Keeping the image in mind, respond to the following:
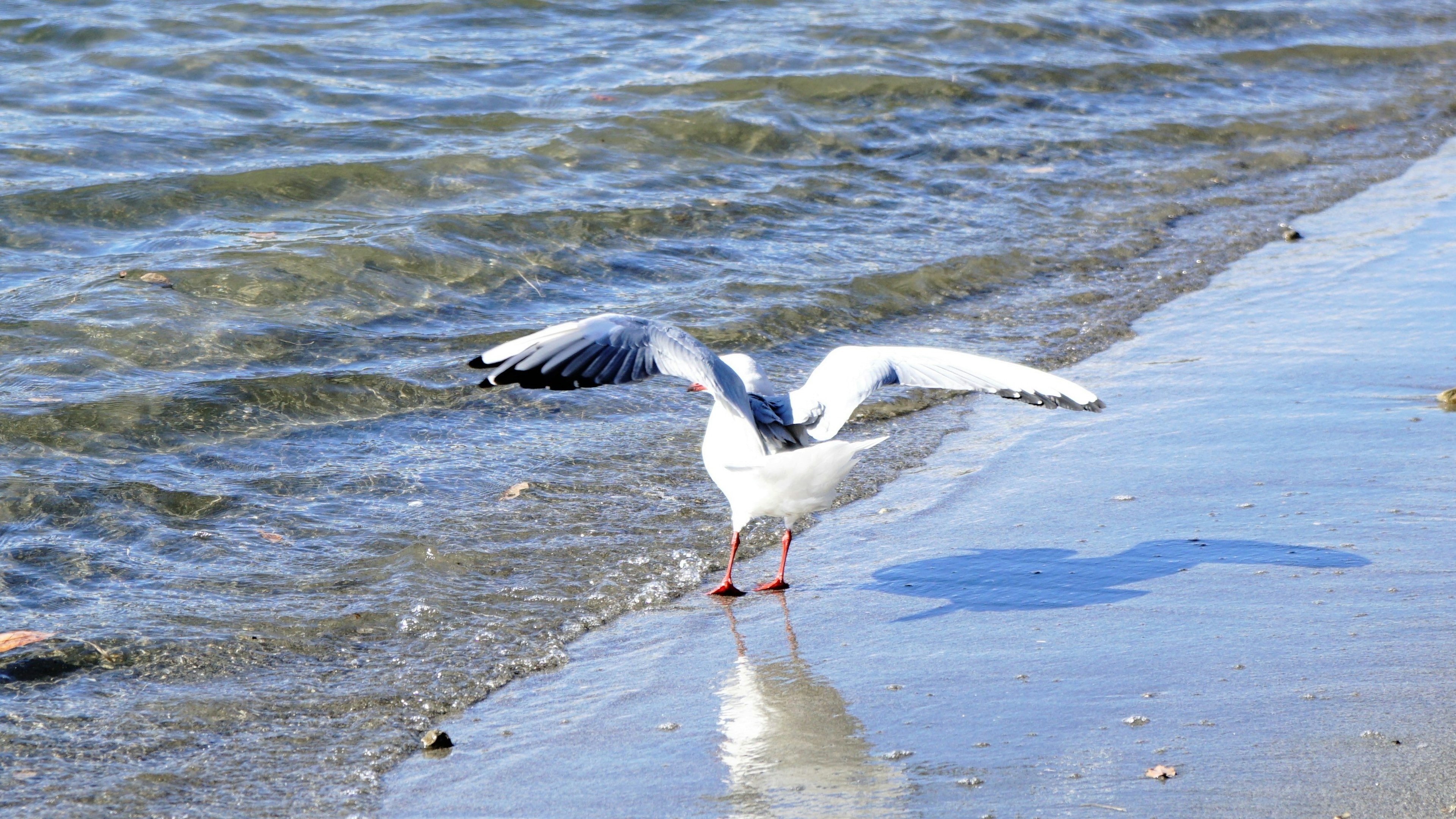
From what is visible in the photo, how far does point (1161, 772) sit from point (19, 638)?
2.92 metres

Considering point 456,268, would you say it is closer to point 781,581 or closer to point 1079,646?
point 781,581

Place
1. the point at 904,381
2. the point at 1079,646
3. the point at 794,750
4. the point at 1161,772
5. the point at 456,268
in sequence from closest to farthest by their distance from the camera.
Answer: the point at 1161,772, the point at 794,750, the point at 1079,646, the point at 904,381, the point at 456,268

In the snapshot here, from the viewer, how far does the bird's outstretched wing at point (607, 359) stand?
3.88 metres

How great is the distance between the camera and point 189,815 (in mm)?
2988

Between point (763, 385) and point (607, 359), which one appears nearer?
point (607, 359)

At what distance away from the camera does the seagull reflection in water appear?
2.95m

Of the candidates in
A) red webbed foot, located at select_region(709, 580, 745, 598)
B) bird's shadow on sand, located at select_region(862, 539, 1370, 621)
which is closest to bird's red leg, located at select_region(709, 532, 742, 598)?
red webbed foot, located at select_region(709, 580, 745, 598)

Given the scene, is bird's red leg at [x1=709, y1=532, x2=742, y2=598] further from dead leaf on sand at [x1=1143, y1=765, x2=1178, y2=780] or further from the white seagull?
dead leaf on sand at [x1=1143, y1=765, x2=1178, y2=780]

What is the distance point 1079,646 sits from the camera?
3.71 meters

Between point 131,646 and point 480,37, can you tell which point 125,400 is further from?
point 480,37

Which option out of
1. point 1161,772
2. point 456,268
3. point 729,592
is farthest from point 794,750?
point 456,268

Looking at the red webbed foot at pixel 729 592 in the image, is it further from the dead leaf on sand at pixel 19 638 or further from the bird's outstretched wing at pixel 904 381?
the dead leaf on sand at pixel 19 638

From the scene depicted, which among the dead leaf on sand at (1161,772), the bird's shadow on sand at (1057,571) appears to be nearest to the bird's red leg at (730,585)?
the bird's shadow on sand at (1057,571)

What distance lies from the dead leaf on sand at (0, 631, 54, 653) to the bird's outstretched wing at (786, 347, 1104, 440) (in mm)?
2153
